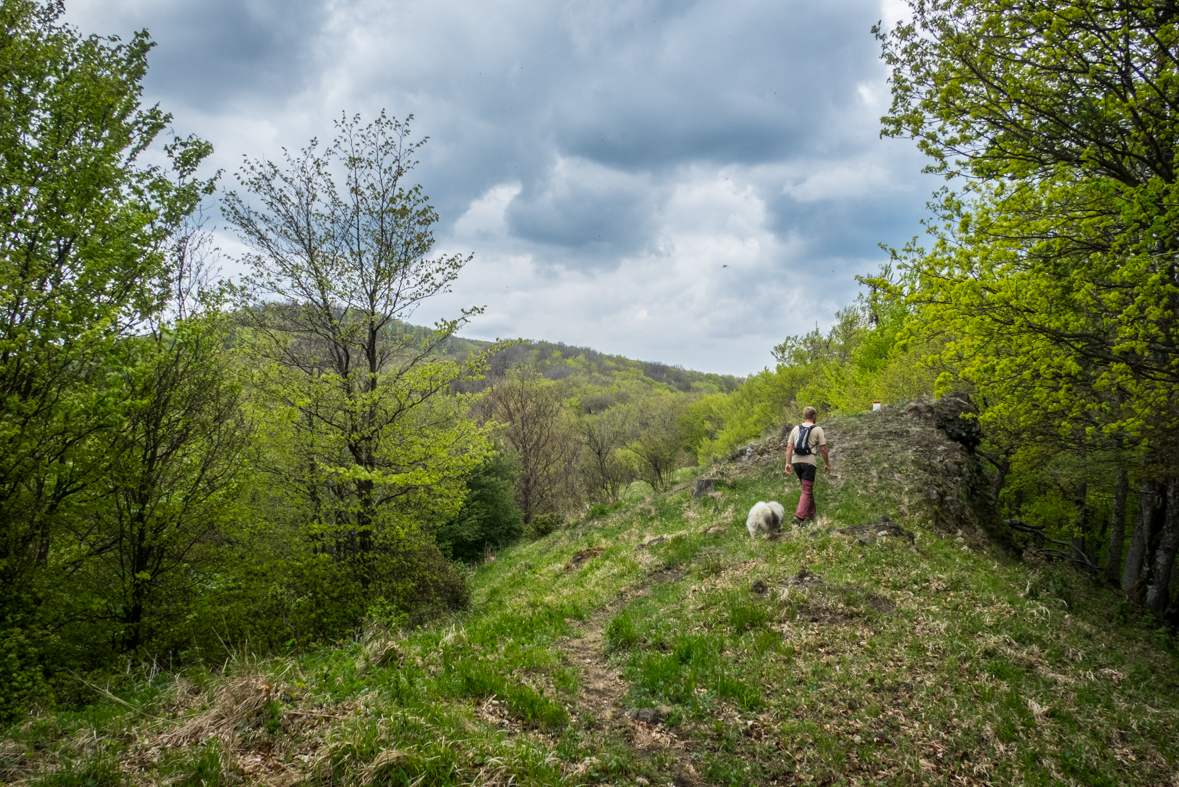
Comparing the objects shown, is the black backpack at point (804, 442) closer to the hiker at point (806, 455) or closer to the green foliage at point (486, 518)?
the hiker at point (806, 455)

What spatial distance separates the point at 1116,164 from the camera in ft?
22.7

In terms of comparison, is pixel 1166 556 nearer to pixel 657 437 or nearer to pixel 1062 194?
pixel 1062 194

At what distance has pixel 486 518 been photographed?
25.2 metres

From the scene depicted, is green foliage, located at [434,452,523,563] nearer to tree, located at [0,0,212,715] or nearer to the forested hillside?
the forested hillside

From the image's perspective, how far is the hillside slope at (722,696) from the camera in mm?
3465

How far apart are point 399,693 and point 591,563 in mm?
8121

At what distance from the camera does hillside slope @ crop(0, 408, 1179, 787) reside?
11.4ft

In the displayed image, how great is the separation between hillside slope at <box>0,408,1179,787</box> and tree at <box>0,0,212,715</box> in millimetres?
3169

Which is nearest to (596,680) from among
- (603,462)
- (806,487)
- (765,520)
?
(765,520)

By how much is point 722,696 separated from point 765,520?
18.2 ft

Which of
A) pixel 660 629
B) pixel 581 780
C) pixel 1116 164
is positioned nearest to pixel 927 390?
pixel 1116 164

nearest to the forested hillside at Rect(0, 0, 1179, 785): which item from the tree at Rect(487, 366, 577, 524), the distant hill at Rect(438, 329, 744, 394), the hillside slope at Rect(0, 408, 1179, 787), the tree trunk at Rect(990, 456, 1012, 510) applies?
the hillside slope at Rect(0, 408, 1179, 787)

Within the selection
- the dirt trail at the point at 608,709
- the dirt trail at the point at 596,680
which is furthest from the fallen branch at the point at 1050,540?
the dirt trail at the point at 608,709

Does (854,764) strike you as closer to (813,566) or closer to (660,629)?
(660,629)
